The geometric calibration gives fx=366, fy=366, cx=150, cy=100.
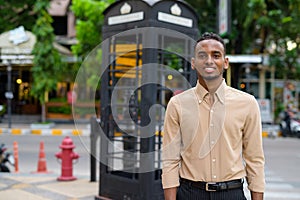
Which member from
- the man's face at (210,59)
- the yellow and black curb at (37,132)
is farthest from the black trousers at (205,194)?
the yellow and black curb at (37,132)

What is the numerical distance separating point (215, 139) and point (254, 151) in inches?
10.2

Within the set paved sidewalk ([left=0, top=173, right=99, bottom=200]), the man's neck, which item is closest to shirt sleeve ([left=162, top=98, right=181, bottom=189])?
the man's neck

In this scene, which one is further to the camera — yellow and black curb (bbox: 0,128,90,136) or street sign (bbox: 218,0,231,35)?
yellow and black curb (bbox: 0,128,90,136)

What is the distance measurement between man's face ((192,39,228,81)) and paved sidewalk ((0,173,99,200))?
3.87 metres

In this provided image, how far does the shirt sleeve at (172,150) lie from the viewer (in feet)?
7.61

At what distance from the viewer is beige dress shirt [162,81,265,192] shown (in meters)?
2.25

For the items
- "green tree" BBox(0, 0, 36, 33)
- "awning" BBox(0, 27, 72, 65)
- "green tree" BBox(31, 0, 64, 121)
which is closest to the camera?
"awning" BBox(0, 27, 72, 65)

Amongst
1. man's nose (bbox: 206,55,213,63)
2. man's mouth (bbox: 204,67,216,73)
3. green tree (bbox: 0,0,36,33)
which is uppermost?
green tree (bbox: 0,0,36,33)

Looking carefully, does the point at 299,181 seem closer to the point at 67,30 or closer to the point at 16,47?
the point at 16,47

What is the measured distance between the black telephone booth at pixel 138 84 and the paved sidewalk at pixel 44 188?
31.7 inches

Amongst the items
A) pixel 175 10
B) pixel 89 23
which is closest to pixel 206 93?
pixel 175 10

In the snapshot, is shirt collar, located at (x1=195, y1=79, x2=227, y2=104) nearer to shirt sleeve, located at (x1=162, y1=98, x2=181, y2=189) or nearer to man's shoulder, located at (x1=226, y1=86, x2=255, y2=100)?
man's shoulder, located at (x1=226, y1=86, x2=255, y2=100)

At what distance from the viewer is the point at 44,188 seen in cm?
611

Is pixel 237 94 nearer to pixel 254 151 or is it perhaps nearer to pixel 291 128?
pixel 254 151
